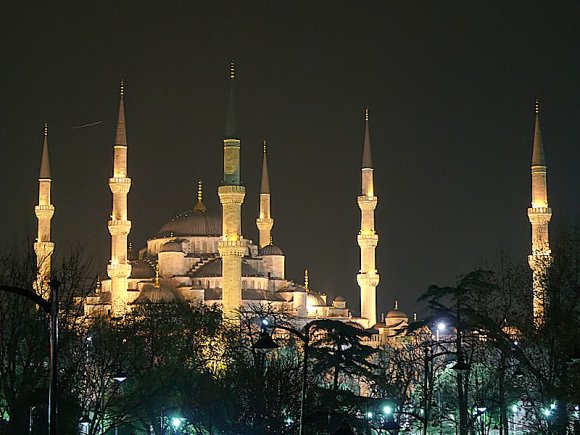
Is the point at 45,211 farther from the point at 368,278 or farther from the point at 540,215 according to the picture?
the point at 540,215

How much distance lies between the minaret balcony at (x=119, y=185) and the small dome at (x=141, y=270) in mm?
11722

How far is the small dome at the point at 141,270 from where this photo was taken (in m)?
83.9

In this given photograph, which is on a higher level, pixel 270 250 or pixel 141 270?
pixel 270 250

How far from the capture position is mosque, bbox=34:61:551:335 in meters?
69.1

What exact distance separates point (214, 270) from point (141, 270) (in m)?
4.22

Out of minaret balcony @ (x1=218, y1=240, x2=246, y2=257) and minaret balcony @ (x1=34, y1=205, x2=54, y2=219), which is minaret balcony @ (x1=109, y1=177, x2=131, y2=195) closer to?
minaret balcony @ (x1=34, y1=205, x2=54, y2=219)

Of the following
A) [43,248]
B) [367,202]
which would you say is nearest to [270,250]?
[367,202]

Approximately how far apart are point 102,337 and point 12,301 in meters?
11.7

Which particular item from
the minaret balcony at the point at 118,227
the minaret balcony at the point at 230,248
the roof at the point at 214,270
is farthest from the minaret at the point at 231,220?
the roof at the point at 214,270

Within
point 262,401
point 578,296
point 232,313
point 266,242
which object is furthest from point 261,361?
point 266,242

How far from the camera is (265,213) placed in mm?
88938

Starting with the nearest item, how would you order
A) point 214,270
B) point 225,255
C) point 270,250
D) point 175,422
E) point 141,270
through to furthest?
point 175,422 < point 225,255 < point 214,270 < point 141,270 < point 270,250

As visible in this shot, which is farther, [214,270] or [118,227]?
[214,270]

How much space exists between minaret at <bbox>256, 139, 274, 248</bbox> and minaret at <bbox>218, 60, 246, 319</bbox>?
683 inches
